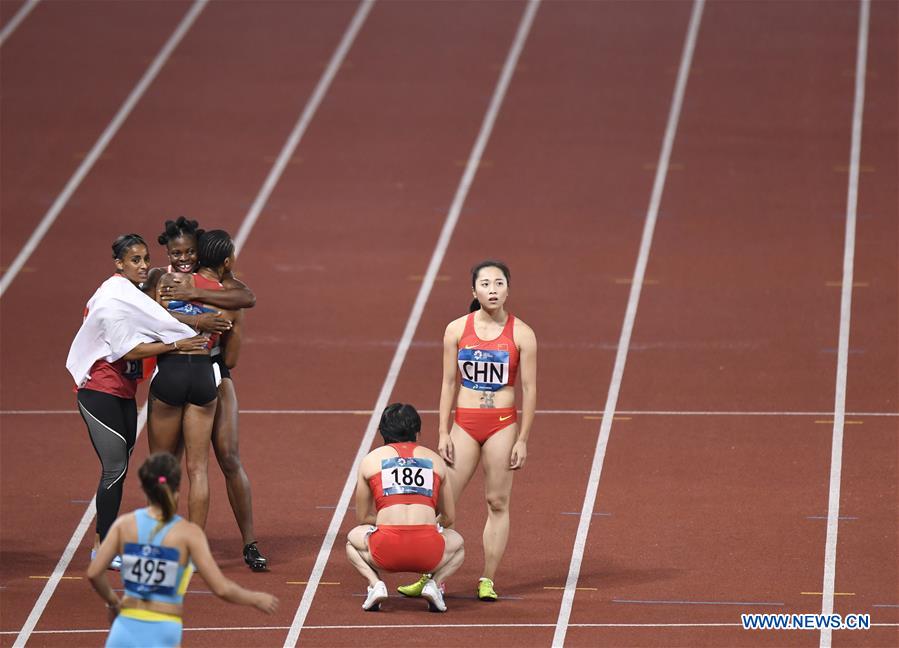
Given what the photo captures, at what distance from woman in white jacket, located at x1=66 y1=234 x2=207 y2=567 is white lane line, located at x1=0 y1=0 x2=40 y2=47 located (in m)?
11.6

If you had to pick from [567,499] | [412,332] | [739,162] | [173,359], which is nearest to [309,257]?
[412,332]

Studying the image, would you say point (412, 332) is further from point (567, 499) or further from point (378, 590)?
point (378, 590)

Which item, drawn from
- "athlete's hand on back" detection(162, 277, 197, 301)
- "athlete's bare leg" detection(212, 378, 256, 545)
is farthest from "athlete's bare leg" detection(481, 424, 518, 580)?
"athlete's hand on back" detection(162, 277, 197, 301)

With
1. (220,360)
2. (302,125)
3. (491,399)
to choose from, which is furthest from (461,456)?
(302,125)

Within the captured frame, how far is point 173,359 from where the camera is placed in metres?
8.37

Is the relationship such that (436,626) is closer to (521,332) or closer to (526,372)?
(526,372)

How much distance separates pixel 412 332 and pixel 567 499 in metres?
3.53

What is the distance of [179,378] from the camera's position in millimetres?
8367

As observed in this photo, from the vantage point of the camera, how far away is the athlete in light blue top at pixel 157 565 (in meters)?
6.07

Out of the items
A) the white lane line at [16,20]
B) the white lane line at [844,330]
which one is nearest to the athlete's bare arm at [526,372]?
the white lane line at [844,330]

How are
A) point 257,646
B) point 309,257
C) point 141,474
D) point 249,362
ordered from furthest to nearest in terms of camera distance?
point 309,257, point 249,362, point 257,646, point 141,474

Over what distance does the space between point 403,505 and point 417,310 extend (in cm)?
580

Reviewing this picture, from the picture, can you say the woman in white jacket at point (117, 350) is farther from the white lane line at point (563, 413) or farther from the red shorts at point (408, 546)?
the white lane line at point (563, 413)

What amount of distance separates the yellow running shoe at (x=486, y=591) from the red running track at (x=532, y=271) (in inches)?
4.6
